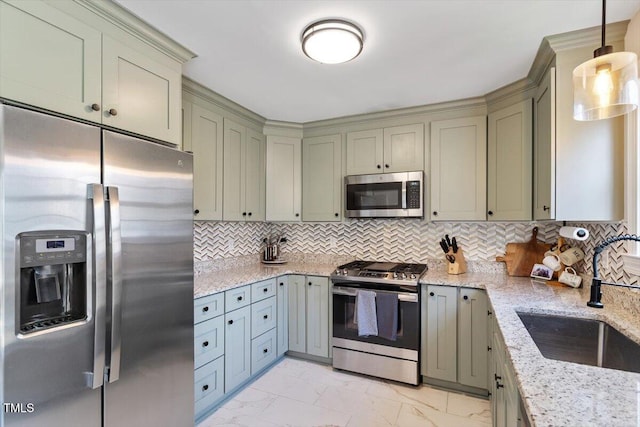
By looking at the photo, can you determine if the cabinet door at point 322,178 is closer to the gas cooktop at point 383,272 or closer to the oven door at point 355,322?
the gas cooktop at point 383,272

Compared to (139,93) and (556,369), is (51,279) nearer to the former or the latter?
(139,93)

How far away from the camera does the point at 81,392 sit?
1.25 m

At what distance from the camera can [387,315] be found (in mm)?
2549

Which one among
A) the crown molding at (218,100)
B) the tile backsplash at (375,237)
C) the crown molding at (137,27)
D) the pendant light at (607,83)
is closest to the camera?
the pendant light at (607,83)

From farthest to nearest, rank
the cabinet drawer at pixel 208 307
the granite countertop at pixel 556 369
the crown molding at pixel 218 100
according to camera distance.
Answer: the crown molding at pixel 218 100 → the cabinet drawer at pixel 208 307 → the granite countertop at pixel 556 369

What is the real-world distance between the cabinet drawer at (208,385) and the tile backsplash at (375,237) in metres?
0.97

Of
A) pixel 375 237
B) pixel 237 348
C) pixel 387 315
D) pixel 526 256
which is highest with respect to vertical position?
pixel 375 237

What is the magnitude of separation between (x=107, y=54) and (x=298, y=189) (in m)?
2.06

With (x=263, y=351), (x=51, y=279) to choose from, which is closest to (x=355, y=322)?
(x=263, y=351)

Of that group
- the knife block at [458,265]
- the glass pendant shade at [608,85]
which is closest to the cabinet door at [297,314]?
the knife block at [458,265]

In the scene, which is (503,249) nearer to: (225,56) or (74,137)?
(225,56)

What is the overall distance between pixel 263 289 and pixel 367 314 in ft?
3.02

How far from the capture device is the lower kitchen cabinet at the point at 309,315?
2.89 m

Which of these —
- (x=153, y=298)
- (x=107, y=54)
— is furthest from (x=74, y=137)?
(x=153, y=298)
